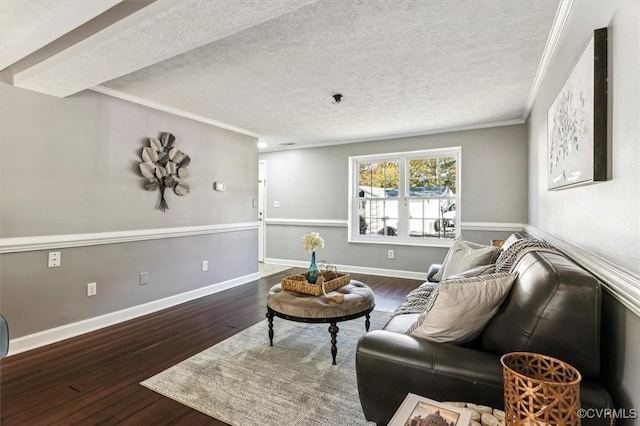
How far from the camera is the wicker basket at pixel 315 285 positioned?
247cm

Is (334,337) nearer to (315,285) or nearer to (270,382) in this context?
(315,285)

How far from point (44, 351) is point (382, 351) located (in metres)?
2.81

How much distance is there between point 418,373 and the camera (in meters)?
1.24

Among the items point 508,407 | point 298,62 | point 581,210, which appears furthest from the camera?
point 298,62

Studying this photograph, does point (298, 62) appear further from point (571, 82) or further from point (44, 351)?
point (44, 351)

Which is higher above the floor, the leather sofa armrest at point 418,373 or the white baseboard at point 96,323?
the leather sofa armrest at point 418,373

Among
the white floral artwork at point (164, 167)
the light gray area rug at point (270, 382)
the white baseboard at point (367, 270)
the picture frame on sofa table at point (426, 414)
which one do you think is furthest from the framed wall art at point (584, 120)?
the white floral artwork at point (164, 167)

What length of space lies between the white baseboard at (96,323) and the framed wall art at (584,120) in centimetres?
384

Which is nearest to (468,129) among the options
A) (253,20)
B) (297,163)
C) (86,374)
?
(297,163)

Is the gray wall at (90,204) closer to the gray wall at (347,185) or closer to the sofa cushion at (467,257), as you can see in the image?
the gray wall at (347,185)

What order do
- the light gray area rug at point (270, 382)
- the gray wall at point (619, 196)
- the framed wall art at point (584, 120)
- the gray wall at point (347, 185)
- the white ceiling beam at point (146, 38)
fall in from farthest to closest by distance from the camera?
the gray wall at point (347, 185)
the light gray area rug at point (270, 382)
the white ceiling beam at point (146, 38)
the framed wall art at point (584, 120)
the gray wall at point (619, 196)

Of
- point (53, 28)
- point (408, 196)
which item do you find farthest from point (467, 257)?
point (53, 28)

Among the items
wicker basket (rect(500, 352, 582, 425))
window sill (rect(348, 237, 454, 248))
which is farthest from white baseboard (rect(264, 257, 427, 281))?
wicker basket (rect(500, 352, 582, 425))

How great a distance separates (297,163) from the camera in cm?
600
